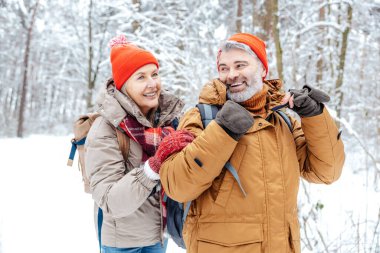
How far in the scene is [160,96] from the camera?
7.52ft

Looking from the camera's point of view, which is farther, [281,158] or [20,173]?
[20,173]

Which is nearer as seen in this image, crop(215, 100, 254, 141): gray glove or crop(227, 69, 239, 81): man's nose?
crop(215, 100, 254, 141): gray glove

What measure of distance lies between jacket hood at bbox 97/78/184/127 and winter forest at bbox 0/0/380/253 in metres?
0.40

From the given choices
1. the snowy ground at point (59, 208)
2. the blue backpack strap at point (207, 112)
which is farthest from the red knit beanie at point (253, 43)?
the snowy ground at point (59, 208)

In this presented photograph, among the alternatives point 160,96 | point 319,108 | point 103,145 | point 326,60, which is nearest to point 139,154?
point 103,145

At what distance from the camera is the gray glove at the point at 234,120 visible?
1.46 metres

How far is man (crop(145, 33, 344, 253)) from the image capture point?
1.49m

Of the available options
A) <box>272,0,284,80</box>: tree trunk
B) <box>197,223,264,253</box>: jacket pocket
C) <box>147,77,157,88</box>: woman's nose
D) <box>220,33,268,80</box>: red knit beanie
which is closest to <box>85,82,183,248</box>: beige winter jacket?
<box>147,77,157,88</box>: woman's nose

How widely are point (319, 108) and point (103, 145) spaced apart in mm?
1148

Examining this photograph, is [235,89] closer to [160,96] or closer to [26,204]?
[160,96]

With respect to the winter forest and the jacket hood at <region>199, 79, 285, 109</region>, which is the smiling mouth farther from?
the winter forest

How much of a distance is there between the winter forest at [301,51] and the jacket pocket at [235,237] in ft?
4.48

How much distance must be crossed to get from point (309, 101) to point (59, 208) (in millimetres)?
5790

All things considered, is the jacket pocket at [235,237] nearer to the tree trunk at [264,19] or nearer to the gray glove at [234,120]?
the gray glove at [234,120]
